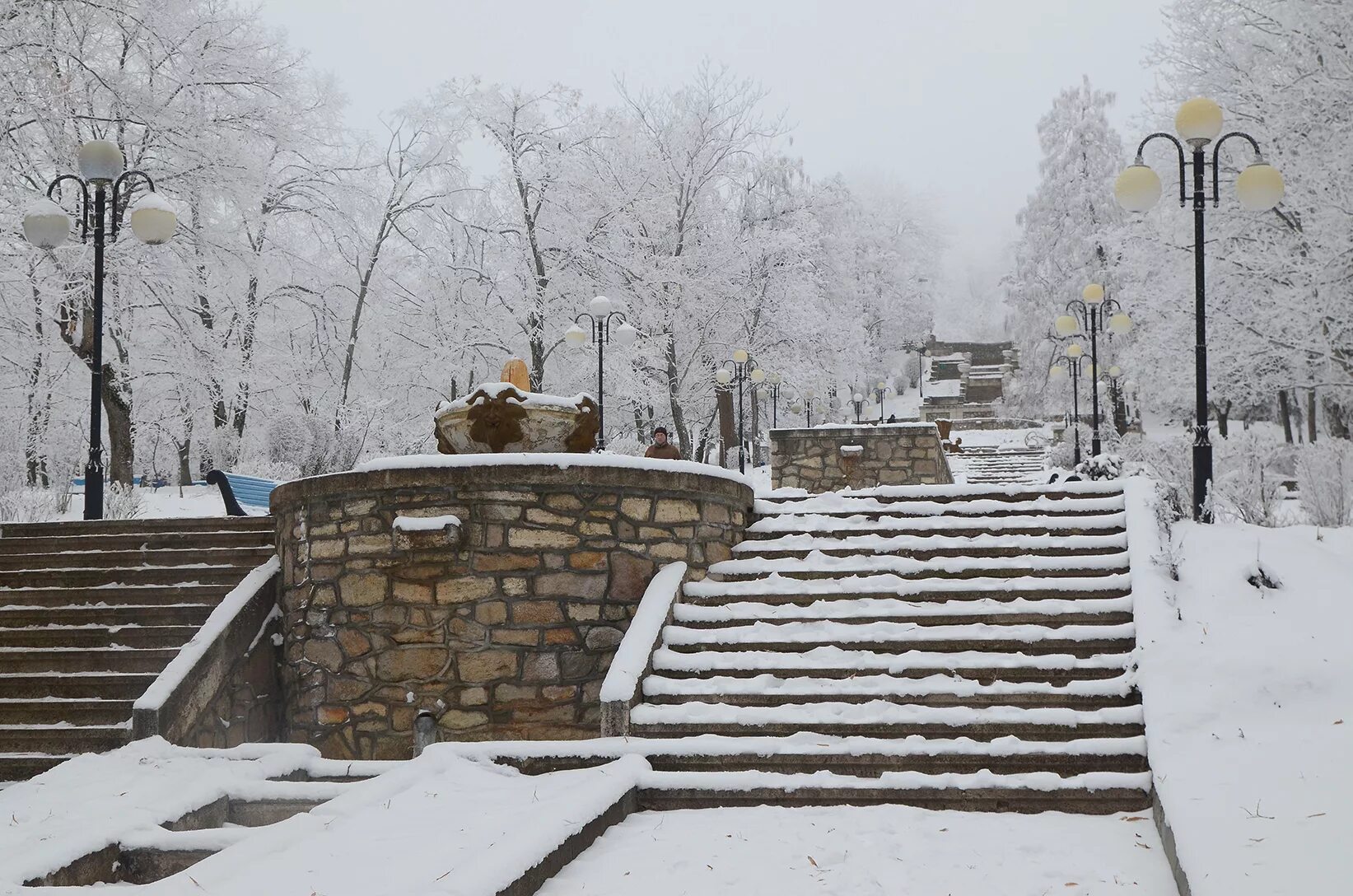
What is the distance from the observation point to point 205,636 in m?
7.55

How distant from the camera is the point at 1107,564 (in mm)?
7523

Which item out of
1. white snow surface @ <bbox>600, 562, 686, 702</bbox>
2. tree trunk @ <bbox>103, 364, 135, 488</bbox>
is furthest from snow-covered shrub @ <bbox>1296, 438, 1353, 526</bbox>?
tree trunk @ <bbox>103, 364, 135, 488</bbox>

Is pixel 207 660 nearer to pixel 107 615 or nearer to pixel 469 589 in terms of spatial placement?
pixel 107 615

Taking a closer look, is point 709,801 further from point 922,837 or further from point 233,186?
point 233,186

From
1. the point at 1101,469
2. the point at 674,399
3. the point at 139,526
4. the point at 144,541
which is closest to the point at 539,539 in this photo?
the point at 144,541

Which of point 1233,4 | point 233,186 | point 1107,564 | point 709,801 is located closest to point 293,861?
point 709,801

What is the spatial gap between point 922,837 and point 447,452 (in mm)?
5205

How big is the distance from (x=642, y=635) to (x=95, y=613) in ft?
14.9

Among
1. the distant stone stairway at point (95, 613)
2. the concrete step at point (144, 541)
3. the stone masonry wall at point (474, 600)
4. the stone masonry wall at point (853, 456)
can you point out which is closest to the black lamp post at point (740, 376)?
the stone masonry wall at point (853, 456)

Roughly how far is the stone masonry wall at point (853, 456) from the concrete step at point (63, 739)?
39.8 feet

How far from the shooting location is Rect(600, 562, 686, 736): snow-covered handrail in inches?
244

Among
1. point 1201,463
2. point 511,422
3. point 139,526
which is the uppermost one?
point 511,422

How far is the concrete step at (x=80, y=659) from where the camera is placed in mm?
7766

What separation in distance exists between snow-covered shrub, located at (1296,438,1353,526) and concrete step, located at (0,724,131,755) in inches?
362
